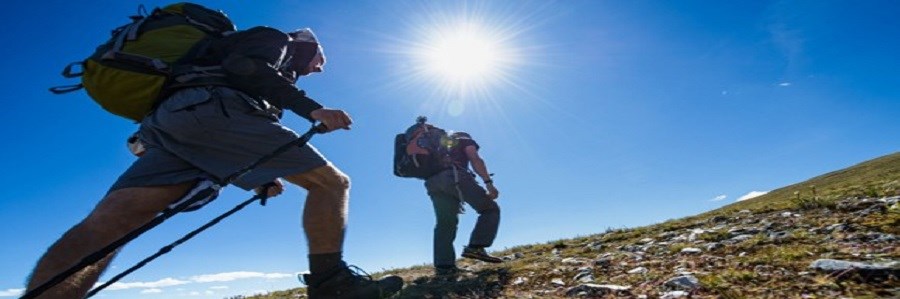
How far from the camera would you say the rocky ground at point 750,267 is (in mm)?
3873

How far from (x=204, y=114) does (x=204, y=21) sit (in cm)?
118

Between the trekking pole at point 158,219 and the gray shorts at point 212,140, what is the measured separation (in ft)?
0.23

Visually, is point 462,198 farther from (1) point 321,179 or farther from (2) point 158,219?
(2) point 158,219

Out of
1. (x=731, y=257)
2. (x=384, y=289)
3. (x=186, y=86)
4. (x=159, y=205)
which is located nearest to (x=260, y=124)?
(x=186, y=86)

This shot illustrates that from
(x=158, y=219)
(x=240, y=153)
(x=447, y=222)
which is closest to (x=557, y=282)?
(x=240, y=153)

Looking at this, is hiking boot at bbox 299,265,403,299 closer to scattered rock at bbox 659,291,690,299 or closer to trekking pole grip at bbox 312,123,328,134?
trekking pole grip at bbox 312,123,328,134

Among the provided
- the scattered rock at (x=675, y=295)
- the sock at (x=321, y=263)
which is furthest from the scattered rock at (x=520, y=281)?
the sock at (x=321, y=263)

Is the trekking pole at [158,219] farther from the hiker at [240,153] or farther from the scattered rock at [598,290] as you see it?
the scattered rock at [598,290]

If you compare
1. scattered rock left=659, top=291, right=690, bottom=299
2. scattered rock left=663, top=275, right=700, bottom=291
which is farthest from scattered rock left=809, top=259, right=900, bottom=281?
scattered rock left=659, top=291, right=690, bottom=299

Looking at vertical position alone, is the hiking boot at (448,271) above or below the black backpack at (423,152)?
below

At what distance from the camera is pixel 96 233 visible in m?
3.88

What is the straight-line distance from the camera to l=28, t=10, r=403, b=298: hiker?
4.23m

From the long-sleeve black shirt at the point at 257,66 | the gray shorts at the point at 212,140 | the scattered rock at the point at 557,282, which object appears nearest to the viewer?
the gray shorts at the point at 212,140

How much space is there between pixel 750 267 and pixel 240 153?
4917 mm
